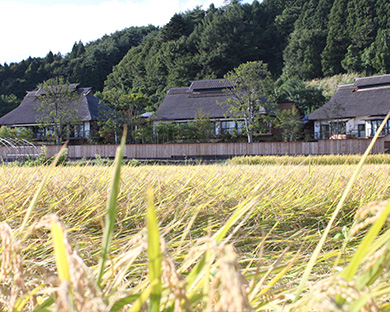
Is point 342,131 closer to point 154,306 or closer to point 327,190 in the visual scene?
point 327,190

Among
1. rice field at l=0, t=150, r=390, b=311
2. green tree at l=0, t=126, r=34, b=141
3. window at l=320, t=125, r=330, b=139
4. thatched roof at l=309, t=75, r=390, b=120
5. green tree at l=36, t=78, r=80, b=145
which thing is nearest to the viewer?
rice field at l=0, t=150, r=390, b=311

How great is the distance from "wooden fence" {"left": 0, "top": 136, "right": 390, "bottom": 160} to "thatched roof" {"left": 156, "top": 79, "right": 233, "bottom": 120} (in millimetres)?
9582

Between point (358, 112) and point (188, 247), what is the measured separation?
3348 centimetres

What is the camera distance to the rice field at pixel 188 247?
0.64 m

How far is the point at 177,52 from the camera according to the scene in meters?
59.9

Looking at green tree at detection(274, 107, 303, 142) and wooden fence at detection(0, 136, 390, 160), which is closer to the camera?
wooden fence at detection(0, 136, 390, 160)

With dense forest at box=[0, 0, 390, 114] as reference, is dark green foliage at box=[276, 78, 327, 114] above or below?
below

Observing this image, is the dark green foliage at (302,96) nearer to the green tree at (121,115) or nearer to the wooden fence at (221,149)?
the green tree at (121,115)

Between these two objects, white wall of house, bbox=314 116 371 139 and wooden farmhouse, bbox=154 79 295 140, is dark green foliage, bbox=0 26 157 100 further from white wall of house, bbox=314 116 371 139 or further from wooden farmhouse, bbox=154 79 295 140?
white wall of house, bbox=314 116 371 139

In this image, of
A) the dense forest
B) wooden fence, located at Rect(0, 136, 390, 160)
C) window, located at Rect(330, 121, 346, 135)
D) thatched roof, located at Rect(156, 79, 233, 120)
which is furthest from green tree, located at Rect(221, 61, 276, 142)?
the dense forest

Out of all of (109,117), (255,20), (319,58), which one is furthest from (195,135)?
(255,20)

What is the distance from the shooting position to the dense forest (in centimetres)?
5166

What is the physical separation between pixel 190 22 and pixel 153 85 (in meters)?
23.0

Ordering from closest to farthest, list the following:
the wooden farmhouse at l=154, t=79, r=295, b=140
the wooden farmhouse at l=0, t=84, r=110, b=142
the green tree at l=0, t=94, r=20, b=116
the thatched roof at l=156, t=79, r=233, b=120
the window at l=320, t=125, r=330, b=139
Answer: the wooden farmhouse at l=154, t=79, r=295, b=140 → the wooden farmhouse at l=0, t=84, r=110, b=142 → the window at l=320, t=125, r=330, b=139 → the thatched roof at l=156, t=79, r=233, b=120 → the green tree at l=0, t=94, r=20, b=116
